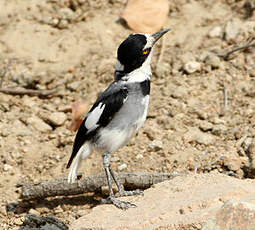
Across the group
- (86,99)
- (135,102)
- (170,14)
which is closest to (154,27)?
(170,14)

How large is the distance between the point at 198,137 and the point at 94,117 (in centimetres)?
192

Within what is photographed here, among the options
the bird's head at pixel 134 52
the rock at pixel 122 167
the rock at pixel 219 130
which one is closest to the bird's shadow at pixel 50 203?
the rock at pixel 122 167

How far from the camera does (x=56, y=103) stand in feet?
29.6

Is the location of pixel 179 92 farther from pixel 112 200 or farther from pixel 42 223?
pixel 42 223

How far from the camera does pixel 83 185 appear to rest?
265 inches

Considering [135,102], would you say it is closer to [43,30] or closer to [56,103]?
[56,103]

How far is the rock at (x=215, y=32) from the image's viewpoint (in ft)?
30.6

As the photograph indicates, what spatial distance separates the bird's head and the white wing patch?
54 centimetres

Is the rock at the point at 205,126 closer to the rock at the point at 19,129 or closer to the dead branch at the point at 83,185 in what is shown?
the dead branch at the point at 83,185

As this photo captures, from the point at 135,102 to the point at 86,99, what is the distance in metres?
2.85

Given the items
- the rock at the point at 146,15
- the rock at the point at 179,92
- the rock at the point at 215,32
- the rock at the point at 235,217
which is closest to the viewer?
the rock at the point at 235,217

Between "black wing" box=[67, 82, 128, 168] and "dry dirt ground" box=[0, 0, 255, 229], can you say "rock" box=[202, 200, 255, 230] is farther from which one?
"dry dirt ground" box=[0, 0, 255, 229]

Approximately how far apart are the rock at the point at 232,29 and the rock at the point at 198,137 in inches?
91.5

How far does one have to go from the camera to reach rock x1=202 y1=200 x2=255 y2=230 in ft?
13.7
